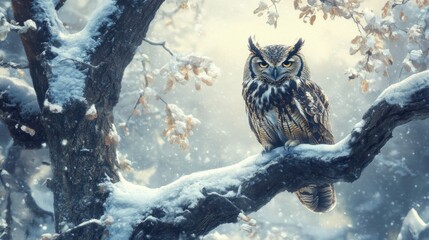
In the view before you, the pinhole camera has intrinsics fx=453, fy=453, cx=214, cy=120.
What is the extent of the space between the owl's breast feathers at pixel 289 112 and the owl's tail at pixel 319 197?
1.55 ft

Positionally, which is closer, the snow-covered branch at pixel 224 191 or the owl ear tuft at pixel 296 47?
the snow-covered branch at pixel 224 191

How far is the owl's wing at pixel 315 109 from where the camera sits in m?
4.46

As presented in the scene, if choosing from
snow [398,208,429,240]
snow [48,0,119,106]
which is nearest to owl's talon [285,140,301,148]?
snow [48,0,119,106]

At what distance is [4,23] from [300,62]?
2.82 m

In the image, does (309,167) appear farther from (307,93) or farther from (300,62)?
(300,62)

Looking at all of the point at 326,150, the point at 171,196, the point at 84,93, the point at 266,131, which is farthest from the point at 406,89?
the point at 84,93

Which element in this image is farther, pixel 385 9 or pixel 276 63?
pixel 385 9

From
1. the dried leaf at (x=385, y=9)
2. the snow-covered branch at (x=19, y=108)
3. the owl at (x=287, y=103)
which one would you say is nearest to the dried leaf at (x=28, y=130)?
the snow-covered branch at (x=19, y=108)

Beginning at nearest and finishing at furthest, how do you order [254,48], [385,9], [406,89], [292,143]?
[406,89], [292,143], [254,48], [385,9]

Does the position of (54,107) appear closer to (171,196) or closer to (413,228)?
(171,196)

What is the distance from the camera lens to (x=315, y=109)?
4492 mm

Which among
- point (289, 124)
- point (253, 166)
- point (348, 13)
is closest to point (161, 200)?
point (253, 166)

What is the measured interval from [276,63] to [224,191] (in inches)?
60.7

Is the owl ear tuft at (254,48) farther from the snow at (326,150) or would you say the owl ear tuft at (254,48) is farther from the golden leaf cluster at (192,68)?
the snow at (326,150)
